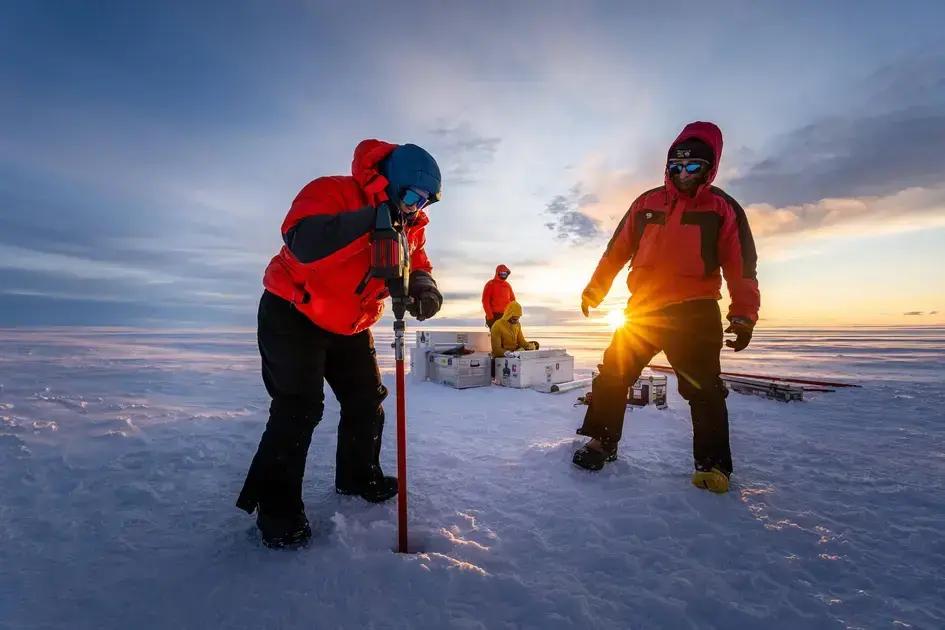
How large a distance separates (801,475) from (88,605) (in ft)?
11.8

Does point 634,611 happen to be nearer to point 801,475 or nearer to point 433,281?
point 433,281

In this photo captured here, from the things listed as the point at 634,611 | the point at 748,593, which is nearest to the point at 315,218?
the point at 634,611

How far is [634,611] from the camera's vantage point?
1.35 m

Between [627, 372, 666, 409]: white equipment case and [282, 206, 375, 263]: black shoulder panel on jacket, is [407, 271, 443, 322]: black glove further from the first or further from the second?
[627, 372, 666, 409]: white equipment case

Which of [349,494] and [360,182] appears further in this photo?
[349,494]

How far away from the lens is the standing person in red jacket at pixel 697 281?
98.3 inches

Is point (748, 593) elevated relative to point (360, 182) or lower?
lower

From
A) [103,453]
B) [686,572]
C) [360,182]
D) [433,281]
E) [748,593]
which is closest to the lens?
[748,593]

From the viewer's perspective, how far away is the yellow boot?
7.52 ft

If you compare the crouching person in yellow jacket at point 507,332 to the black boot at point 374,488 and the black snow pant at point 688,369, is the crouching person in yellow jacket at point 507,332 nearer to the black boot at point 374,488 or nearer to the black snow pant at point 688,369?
the black snow pant at point 688,369

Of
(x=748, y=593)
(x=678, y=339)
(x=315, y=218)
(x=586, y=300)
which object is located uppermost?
(x=315, y=218)

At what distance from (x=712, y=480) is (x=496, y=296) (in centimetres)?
729

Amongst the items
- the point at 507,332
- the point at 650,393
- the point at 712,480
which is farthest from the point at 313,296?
the point at 507,332

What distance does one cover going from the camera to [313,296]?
1.85m
